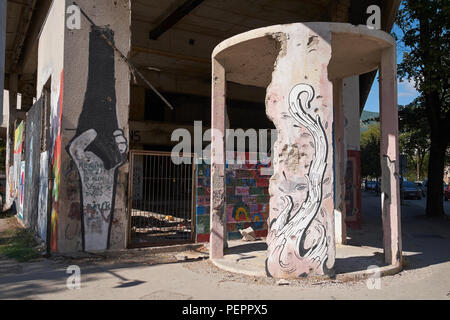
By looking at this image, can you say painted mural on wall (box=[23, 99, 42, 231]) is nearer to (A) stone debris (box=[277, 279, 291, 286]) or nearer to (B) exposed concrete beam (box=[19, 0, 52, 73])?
(B) exposed concrete beam (box=[19, 0, 52, 73])

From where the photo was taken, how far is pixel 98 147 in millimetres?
8141

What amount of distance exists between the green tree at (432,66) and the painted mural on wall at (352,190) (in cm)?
378

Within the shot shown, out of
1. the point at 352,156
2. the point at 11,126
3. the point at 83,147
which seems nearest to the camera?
the point at 83,147

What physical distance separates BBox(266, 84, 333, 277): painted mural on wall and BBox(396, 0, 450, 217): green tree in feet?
29.9

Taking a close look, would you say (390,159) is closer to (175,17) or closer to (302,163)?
(302,163)

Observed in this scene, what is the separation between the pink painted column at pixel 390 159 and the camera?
7.05m

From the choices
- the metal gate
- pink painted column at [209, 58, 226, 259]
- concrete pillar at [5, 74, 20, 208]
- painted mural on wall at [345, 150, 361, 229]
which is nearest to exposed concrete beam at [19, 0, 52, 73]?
concrete pillar at [5, 74, 20, 208]

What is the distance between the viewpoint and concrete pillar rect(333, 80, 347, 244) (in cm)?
930

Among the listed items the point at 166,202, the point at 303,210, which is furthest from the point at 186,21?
the point at 303,210

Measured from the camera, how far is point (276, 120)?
20.8 feet

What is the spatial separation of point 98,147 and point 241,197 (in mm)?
3979

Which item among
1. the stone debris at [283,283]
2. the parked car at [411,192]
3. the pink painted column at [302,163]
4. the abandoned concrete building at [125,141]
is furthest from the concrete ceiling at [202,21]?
the parked car at [411,192]

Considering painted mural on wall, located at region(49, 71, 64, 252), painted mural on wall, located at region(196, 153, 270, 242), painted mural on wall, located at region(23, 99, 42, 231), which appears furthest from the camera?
painted mural on wall, located at region(23, 99, 42, 231)
